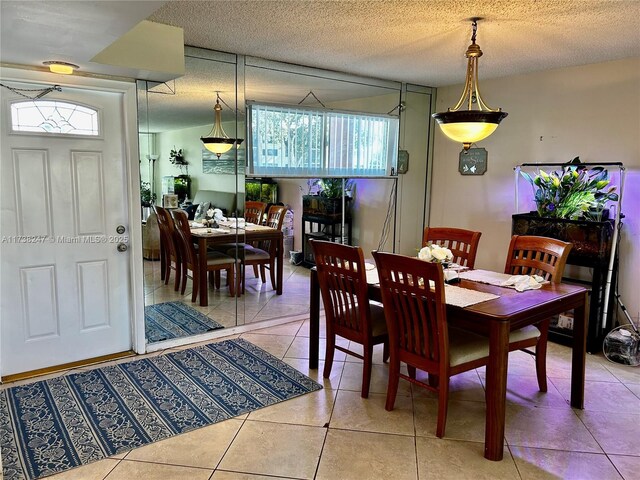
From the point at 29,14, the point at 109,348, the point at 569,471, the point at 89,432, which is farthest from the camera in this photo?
the point at 109,348

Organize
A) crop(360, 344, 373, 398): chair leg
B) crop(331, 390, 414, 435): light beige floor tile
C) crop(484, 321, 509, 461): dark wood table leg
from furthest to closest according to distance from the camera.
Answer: crop(360, 344, 373, 398): chair leg → crop(331, 390, 414, 435): light beige floor tile → crop(484, 321, 509, 461): dark wood table leg

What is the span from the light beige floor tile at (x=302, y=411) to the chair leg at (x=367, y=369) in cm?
20

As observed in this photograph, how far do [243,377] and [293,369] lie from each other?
36 cm

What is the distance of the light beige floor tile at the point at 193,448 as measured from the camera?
232cm

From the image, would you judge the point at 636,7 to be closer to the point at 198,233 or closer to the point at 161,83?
the point at 161,83

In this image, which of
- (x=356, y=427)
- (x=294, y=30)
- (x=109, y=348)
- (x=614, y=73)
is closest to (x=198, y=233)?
(x=109, y=348)

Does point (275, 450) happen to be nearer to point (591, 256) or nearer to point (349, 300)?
point (349, 300)

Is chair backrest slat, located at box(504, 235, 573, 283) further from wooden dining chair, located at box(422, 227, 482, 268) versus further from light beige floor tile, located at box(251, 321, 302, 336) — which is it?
light beige floor tile, located at box(251, 321, 302, 336)

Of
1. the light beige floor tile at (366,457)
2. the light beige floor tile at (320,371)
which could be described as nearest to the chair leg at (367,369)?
the light beige floor tile at (320,371)

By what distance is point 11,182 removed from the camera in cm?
298

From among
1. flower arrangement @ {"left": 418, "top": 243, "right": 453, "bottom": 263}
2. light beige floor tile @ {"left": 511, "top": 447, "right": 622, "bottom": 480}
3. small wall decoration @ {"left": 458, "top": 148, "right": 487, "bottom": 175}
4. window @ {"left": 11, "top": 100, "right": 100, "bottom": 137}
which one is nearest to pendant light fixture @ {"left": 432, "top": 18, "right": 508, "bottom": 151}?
flower arrangement @ {"left": 418, "top": 243, "right": 453, "bottom": 263}

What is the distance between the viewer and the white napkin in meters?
2.80

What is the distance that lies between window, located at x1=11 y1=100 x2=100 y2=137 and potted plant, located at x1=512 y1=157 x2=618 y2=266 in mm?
3437

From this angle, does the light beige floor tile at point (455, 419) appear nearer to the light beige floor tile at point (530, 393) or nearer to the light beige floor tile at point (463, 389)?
the light beige floor tile at point (463, 389)
